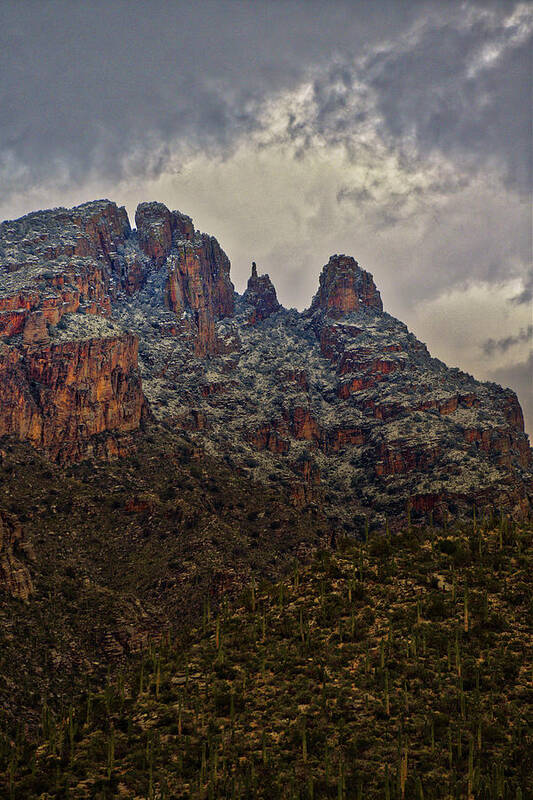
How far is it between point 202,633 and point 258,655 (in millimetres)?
5010

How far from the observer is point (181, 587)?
109188mm

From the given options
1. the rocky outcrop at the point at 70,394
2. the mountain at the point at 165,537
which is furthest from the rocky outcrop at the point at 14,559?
the rocky outcrop at the point at 70,394

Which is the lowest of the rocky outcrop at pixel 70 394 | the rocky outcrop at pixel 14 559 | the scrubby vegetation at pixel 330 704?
the scrubby vegetation at pixel 330 704

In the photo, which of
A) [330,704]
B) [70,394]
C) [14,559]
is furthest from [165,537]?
[330,704]

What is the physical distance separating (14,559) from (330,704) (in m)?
66.9

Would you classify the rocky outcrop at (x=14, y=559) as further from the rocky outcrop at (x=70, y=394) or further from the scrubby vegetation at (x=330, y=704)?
the rocky outcrop at (x=70, y=394)

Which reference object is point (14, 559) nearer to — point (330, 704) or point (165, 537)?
point (165, 537)

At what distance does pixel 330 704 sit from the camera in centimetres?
2880

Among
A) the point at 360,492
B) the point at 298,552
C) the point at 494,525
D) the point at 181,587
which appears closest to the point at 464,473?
the point at 360,492

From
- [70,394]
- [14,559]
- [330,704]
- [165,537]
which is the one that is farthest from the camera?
[70,394]

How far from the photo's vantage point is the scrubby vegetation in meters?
24.9

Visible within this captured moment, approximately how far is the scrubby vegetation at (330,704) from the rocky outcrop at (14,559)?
2038 inches

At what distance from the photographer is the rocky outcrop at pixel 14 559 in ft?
267

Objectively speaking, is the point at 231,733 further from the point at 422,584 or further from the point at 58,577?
the point at 58,577
